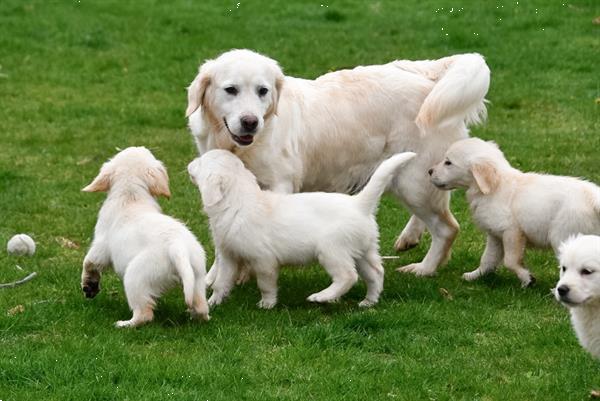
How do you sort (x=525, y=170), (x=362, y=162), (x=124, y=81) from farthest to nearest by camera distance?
(x=124, y=81) → (x=525, y=170) → (x=362, y=162)

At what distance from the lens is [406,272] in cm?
803

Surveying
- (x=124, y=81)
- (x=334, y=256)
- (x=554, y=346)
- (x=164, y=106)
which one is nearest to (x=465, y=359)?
(x=554, y=346)

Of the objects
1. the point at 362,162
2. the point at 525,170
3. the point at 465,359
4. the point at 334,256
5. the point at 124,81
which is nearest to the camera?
the point at 465,359

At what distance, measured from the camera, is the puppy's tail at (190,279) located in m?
6.21

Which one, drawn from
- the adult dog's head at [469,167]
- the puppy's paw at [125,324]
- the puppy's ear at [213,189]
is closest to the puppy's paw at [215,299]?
the puppy's ear at [213,189]

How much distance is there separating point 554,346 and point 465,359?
0.53m

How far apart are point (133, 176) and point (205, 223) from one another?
Answer: 2.08 metres

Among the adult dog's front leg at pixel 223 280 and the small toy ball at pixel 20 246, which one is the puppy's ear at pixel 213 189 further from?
the small toy ball at pixel 20 246

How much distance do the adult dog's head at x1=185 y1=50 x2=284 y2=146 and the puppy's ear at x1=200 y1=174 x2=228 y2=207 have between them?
317 millimetres

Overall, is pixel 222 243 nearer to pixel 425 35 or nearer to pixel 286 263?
pixel 286 263

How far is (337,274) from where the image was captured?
6.78 m

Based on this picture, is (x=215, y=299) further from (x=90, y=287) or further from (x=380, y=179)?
(x=380, y=179)

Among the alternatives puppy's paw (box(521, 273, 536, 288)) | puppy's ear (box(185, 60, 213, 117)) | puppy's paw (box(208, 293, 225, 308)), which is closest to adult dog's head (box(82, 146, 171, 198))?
puppy's ear (box(185, 60, 213, 117))

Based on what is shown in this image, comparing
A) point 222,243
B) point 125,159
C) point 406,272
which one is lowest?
point 406,272
